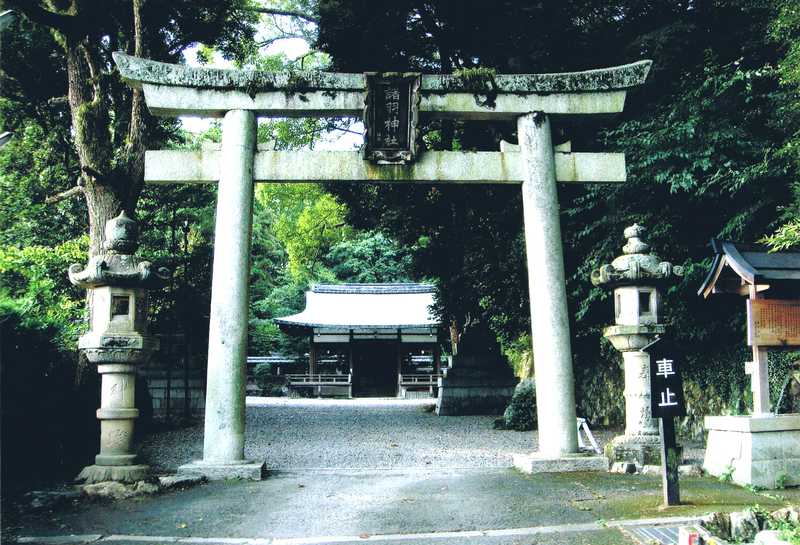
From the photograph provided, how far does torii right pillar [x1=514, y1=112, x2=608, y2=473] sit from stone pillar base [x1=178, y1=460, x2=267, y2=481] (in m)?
2.98

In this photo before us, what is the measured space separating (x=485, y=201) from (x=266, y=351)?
2058 centimetres

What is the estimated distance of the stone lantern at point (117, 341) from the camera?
6.78 m

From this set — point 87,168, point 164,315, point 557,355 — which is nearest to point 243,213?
point 557,355

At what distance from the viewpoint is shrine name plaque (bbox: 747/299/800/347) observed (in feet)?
22.0

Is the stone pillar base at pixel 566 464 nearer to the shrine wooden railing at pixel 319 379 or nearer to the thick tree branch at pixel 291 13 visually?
the thick tree branch at pixel 291 13

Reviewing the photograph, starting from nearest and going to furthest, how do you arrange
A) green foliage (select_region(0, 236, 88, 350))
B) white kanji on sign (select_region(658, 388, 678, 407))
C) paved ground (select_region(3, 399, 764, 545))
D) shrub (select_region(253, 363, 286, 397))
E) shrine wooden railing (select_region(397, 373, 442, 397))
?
1. paved ground (select_region(3, 399, 764, 545))
2. white kanji on sign (select_region(658, 388, 678, 407))
3. green foliage (select_region(0, 236, 88, 350))
4. shrine wooden railing (select_region(397, 373, 442, 397))
5. shrub (select_region(253, 363, 286, 397))

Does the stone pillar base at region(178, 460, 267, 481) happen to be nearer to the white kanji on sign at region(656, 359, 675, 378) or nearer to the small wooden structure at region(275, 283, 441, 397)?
the white kanji on sign at region(656, 359, 675, 378)

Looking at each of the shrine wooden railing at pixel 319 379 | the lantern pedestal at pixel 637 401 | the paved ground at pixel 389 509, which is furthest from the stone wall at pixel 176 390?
the lantern pedestal at pixel 637 401

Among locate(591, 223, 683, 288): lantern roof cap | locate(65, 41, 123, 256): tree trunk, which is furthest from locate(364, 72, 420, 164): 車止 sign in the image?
locate(65, 41, 123, 256): tree trunk

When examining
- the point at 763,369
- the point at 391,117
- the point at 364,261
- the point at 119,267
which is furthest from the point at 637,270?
the point at 364,261

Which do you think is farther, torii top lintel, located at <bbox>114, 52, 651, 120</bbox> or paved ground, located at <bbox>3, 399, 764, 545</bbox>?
torii top lintel, located at <bbox>114, 52, 651, 120</bbox>

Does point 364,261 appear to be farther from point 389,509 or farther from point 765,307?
point 389,509

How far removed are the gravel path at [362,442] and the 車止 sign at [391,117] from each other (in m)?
4.25

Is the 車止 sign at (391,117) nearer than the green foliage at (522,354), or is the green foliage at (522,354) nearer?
the 車止 sign at (391,117)
